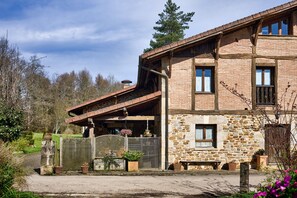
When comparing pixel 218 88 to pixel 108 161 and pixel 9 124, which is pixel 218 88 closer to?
pixel 108 161

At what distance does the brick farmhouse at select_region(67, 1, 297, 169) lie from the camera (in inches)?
586

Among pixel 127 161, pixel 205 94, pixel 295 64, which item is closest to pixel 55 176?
pixel 127 161

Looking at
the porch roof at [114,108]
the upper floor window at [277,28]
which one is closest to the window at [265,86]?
the upper floor window at [277,28]

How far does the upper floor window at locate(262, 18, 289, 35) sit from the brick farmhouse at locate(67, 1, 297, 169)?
0.40ft

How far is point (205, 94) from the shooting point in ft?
49.8

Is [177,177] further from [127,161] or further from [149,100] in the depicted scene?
[149,100]

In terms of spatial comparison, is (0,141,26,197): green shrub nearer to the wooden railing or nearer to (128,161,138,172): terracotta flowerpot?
(128,161,138,172): terracotta flowerpot

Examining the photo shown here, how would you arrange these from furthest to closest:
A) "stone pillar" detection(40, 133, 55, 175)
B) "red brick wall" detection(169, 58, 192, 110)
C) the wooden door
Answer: "red brick wall" detection(169, 58, 192, 110) < "stone pillar" detection(40, 133, 55, 175) < the wooden door

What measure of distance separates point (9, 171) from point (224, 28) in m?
10.7

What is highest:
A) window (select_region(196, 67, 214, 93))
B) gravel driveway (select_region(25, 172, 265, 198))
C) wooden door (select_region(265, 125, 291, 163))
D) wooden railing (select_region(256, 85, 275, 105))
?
window (select_region(196, 67, 214, 93))

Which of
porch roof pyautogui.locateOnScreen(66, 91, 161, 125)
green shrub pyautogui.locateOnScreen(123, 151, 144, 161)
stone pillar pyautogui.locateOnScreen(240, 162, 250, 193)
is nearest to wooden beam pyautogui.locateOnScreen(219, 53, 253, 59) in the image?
porch roof pyautogui.locateOnScreen(66, 91, 161, 125)

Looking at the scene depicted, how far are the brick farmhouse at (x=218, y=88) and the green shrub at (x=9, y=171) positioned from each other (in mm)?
6751

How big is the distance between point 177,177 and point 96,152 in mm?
3637

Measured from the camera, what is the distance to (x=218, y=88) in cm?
1519
